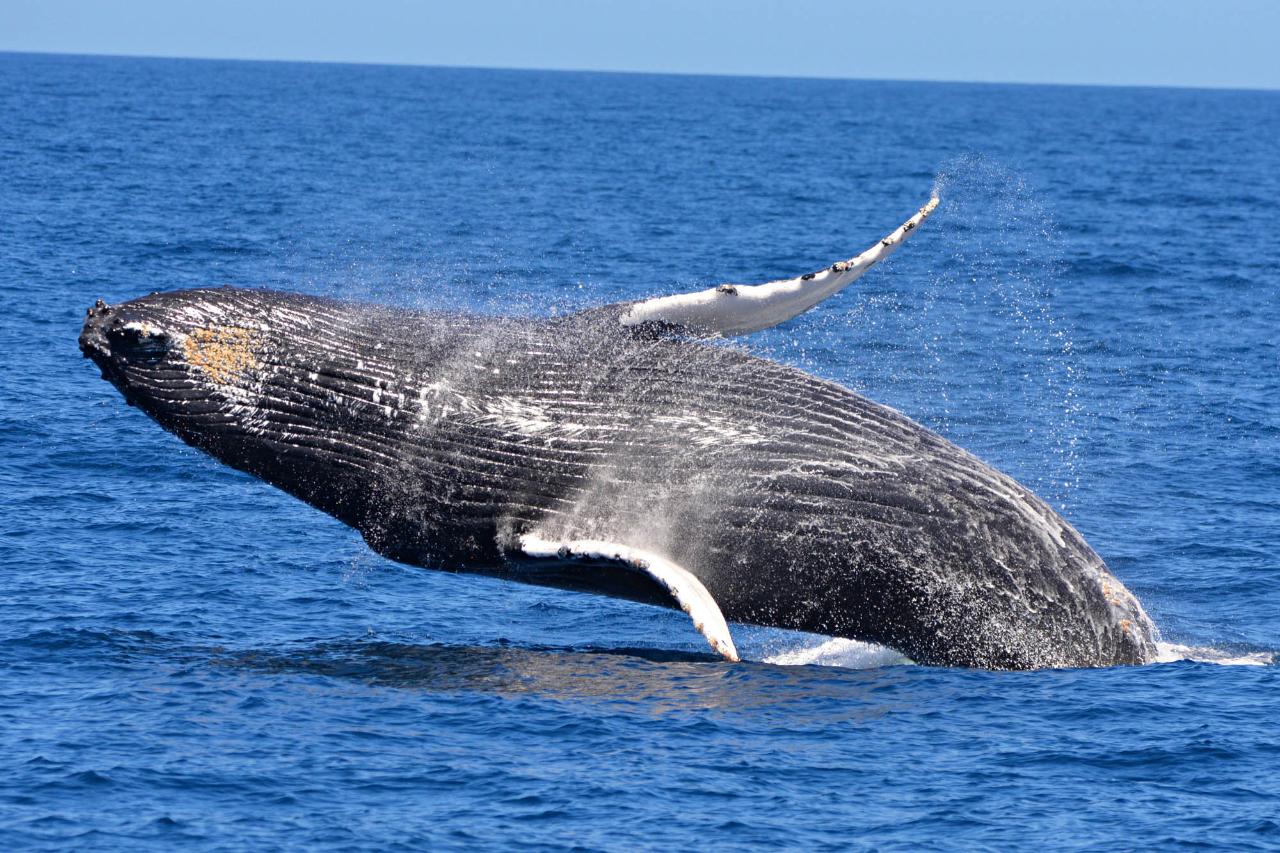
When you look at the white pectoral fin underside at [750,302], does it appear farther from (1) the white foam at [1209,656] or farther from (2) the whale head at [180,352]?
(1) the white foam at [1209,656]

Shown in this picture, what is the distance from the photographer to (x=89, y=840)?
38.2 feet

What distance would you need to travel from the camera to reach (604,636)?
16.9 meters

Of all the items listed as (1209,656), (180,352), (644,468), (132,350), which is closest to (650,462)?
(644,468)

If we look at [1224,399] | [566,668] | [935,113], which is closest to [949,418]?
[1224,399]

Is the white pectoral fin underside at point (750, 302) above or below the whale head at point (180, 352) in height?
above

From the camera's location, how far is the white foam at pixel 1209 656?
50.6ft

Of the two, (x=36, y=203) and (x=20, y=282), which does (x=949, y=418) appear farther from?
(x=36, y=203)

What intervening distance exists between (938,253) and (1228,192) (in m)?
34.5

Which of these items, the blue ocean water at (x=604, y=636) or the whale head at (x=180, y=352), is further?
the whale head at (x=180, y=352)

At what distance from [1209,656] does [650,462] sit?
548 cm

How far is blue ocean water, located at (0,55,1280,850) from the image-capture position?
40.0 ft

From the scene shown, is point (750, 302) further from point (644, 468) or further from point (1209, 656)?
point (1209, 656)

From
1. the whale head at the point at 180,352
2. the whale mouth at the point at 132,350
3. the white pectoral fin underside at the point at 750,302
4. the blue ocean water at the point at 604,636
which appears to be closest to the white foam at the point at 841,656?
the blue ocean water at the point at 604,636

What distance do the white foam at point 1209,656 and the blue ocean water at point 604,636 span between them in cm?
10
